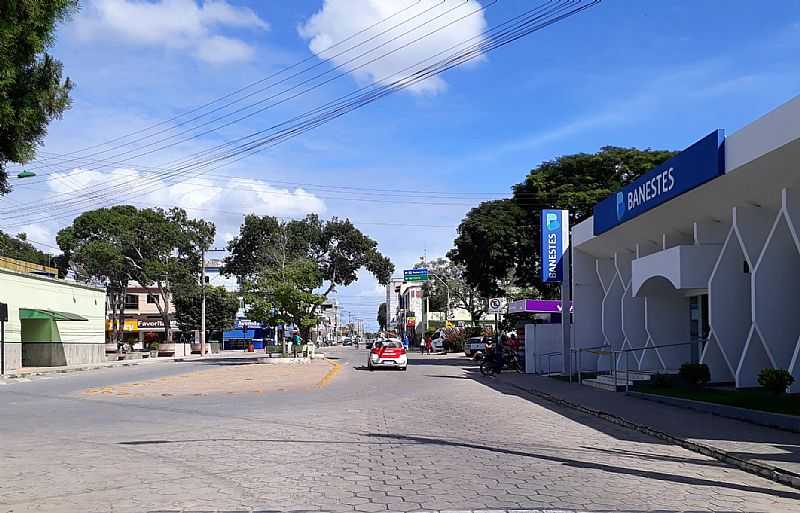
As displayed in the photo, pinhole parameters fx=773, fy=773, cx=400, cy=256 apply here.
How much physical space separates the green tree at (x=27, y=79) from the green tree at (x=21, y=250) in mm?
70361

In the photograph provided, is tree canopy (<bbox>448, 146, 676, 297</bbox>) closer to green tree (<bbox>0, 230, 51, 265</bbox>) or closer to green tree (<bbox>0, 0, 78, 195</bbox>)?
green tree (<bbox>0, 0, 78, 195</bbox>)

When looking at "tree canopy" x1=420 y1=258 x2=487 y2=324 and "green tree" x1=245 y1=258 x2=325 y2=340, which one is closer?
"green tree" x1=245 y1=258 x2=325 y2=340

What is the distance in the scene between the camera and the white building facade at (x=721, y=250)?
1712cm

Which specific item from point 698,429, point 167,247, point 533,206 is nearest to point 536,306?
point 533,206

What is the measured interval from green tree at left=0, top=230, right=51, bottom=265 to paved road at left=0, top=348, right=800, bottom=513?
2451 inches

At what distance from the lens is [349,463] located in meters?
10.4

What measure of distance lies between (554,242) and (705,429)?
65.2ft

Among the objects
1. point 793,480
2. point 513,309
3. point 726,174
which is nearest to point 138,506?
point 793,480

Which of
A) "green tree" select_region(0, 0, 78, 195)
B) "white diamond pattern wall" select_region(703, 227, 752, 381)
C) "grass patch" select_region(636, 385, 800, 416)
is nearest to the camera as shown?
"green tree" select_region(0, 0, 78, 195)

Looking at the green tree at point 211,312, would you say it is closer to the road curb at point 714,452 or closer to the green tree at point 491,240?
the green tree at point 491,240

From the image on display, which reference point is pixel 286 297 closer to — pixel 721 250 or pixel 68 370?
pixel 68 370

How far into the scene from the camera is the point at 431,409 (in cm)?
1792

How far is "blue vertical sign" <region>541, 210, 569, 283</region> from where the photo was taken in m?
33.2

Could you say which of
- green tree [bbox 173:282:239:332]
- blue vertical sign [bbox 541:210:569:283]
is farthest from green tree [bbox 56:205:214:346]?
blue vertical sign [bbox 541:210:569:283]
